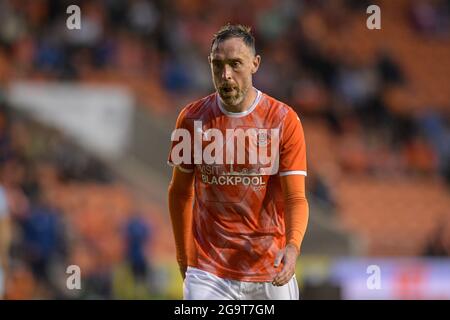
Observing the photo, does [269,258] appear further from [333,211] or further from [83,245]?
[333,211]

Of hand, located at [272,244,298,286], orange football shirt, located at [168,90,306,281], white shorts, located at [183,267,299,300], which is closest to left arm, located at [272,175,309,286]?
hand, located at [272,244,298,286]

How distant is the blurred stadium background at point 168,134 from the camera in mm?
14562

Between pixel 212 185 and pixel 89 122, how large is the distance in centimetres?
1171

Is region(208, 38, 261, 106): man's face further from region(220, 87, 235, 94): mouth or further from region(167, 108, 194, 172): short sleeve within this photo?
region(167, 108, 194, 172): short sleeve

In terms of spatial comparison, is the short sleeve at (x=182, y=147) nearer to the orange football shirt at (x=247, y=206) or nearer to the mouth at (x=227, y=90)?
the orange football shirt at (x=247, y=206)

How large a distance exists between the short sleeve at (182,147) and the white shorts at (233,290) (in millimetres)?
631

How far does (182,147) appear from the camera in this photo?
611cm

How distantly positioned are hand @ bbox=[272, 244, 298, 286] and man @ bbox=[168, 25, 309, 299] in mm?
224

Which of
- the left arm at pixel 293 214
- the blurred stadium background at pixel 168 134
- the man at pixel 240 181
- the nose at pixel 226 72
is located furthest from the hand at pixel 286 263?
the blurred stadium background at pixel 168 134

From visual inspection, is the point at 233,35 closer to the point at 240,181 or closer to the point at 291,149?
the point at 291,149

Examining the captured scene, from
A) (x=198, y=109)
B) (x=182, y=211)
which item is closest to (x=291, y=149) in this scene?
(x=198, y=109)

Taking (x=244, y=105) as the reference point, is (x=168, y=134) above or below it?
above

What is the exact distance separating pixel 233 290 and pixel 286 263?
531 millimetres

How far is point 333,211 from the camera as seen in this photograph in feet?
59.5
